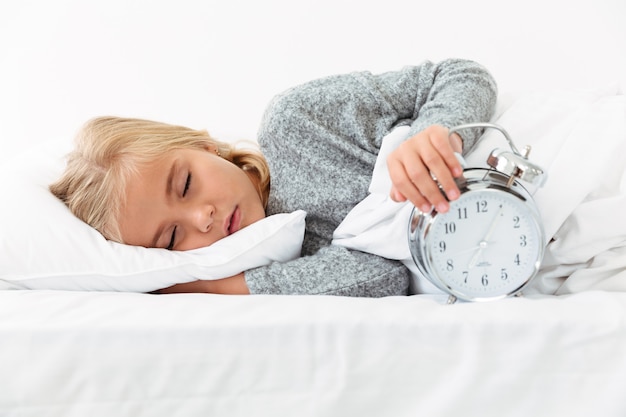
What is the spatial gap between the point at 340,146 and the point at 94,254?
0.52 metres

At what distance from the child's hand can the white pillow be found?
14.1 inches

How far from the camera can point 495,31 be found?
2068 millimetres

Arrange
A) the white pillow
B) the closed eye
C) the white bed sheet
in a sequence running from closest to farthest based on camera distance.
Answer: the white bed sheet < the white pillow < the closed eye

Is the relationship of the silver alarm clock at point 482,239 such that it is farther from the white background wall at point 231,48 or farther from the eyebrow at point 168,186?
the white background wall at point 231,48

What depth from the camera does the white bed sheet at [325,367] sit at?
3.02ft

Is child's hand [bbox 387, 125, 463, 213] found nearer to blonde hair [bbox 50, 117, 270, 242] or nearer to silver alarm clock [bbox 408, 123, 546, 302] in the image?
silver alarm clock [bbox 408, 123, 546, 302]

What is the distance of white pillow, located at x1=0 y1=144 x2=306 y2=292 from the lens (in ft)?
3.94

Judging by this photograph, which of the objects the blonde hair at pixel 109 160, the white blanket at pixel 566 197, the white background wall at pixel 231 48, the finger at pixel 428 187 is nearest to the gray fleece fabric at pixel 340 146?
the white blanket at pixel 566 197

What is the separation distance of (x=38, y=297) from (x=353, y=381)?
538 millimetres

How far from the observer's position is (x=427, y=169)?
965 millimetres

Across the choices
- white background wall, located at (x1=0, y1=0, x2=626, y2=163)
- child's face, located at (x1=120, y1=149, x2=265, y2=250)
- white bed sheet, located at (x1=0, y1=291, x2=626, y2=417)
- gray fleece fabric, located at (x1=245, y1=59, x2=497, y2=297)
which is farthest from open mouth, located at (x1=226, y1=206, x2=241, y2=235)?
white background wall, located at (x1=0, y1=0, x2=626, y2=163)

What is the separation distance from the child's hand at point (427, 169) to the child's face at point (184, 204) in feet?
1.50

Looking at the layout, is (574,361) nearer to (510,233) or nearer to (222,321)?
(510,233)

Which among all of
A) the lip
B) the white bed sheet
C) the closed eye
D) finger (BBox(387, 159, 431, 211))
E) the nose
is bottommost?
the white bed sheet
